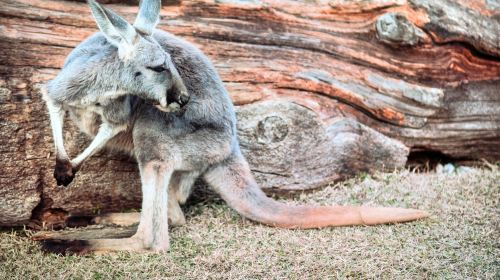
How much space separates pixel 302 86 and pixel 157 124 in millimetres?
1463

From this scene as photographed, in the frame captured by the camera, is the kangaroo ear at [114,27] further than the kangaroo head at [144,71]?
No

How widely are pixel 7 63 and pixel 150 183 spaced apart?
4.09 feet

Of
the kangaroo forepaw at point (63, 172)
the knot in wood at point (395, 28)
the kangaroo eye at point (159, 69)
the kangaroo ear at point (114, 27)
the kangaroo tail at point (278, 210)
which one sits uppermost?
the knot in wood at point (395, 28)

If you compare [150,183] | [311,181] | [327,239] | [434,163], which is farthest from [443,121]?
[150,183]

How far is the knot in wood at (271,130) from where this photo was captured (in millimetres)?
4574

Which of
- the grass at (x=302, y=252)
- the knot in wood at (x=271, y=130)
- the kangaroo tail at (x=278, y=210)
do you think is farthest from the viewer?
the knot in wood at (x=271, y=130)

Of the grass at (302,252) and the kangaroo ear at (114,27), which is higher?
the kangaroo ear at (114,27)

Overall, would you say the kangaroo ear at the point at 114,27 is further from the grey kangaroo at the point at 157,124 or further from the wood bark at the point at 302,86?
the wood bark at the point at 302,86

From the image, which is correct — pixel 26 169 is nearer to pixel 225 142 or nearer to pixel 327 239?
pixel 225 142

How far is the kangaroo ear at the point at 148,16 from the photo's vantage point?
12.5 feet

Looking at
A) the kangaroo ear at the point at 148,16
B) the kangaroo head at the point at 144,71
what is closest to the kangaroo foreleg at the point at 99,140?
the kangaroo head at the point at 144,71

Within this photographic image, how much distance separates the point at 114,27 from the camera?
354 cm

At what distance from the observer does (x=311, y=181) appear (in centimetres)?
480

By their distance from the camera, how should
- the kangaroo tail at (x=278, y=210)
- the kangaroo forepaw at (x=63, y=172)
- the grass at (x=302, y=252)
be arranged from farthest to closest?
the kangaroo tail at (x=278, y=210)
the kangaroo forepaw at (x=63, y=172)
the grass at (x=302, y=252)
